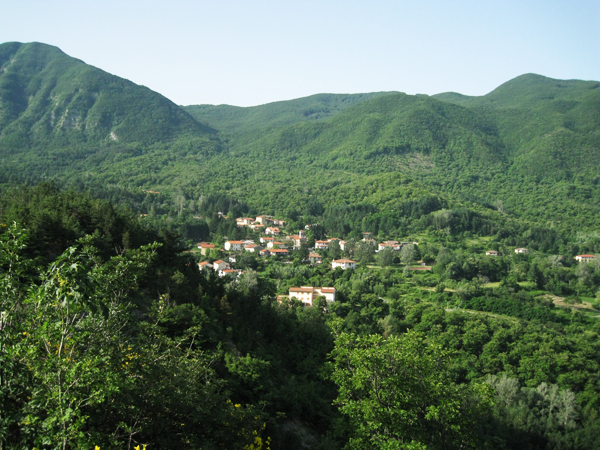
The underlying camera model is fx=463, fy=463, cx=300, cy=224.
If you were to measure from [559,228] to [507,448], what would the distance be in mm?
70523

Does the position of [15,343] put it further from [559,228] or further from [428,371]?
[559,228]

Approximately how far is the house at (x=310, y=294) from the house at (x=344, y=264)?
44.0 feet

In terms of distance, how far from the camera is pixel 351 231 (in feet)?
256

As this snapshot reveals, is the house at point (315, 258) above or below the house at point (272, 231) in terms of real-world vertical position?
below

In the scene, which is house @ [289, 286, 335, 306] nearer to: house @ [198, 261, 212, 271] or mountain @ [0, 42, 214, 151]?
house @ [198, 261, 212, 271]

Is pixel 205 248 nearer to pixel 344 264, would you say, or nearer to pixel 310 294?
pixel 344 264

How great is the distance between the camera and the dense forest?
581cm

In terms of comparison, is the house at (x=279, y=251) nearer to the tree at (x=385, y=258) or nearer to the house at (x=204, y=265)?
the tree at (x=385, y=258)

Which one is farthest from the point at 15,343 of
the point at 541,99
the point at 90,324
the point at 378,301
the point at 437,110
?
the point at 541,99

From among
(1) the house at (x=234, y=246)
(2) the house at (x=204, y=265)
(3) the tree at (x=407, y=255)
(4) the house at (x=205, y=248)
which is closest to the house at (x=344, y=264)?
(3) the tree at (x=407, y=255)

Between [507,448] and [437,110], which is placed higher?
[437,110]

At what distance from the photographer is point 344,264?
57594mm

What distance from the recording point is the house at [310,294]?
42.2 metres

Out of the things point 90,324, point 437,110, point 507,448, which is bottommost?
point 507,448
